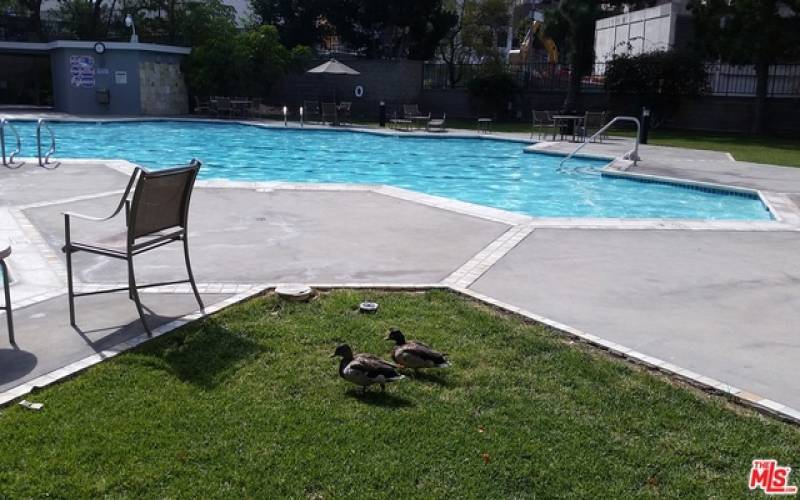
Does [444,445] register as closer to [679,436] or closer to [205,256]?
[679,436]

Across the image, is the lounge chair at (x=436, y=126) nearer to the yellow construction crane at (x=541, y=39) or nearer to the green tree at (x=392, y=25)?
the green tree at (x=392, y=25)

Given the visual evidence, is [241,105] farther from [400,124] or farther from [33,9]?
[33,9]

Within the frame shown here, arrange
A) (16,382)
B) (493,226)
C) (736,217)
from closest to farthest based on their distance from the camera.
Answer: (16,382) < (493,226) < (736,217)

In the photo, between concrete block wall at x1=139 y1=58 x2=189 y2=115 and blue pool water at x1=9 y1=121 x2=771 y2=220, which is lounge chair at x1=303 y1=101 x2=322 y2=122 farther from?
concrete block wall at x1=139 y1=58 x2=189 y2=115

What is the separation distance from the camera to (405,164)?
19.6 metres

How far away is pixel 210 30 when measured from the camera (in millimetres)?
33281

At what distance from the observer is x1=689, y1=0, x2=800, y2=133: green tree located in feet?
78.4

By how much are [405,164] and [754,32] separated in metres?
13.8

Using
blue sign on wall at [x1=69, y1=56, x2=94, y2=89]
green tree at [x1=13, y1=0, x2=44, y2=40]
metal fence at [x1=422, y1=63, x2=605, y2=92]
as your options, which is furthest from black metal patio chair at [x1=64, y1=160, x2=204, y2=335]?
green tree at [x1=13, y1=0, x2=44, y2=40]

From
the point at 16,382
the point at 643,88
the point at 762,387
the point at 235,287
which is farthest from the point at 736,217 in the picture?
the point at 643,88

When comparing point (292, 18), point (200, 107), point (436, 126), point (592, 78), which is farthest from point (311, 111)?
point (592, 78)

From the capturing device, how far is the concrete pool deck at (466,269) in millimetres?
4770

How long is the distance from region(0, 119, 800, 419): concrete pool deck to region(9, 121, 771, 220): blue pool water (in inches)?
127

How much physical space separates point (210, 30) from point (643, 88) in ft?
64.5
